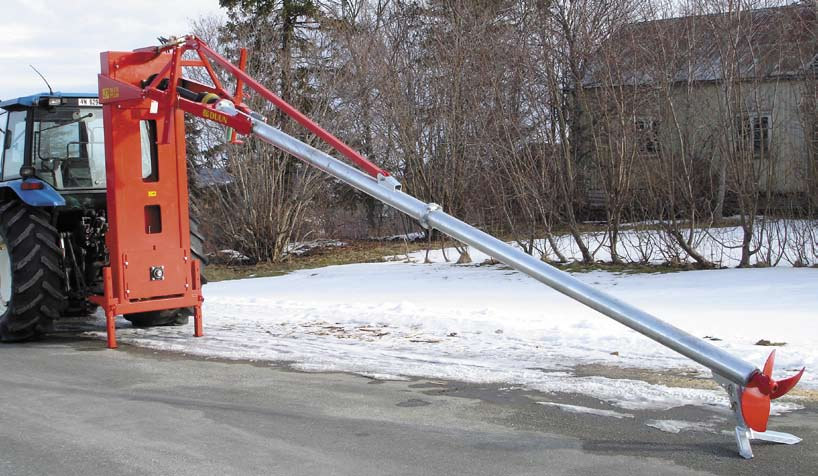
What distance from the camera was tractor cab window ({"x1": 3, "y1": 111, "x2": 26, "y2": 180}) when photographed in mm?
9766

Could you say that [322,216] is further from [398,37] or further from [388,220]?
[398,37]

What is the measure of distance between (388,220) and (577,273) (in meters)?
11.3

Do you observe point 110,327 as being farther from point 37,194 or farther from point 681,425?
point 681,425

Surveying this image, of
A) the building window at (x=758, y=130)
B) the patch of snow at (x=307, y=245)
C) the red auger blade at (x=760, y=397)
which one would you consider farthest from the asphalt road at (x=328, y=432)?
the patch of snow at (x=307, y=245)

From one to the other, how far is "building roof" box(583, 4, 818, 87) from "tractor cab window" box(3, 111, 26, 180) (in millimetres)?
8431

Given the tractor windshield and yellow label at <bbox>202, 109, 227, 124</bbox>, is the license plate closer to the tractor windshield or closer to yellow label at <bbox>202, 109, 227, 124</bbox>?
the tractor windshield

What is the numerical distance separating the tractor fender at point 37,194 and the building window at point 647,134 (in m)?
8.67

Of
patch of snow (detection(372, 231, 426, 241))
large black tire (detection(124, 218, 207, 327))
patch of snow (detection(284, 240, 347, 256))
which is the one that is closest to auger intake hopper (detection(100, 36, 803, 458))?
large black tire (detection(124, 218, 207, 327))

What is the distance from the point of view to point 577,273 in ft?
44.8

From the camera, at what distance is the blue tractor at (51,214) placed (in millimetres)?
8875

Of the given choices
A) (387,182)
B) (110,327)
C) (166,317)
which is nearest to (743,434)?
(387,182)

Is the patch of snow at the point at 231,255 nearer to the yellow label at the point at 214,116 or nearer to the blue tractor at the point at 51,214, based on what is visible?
the blue tractor at the point at 51,214

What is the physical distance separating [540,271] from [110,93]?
5104 millimetres

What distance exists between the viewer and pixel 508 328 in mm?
Answer: 9070
